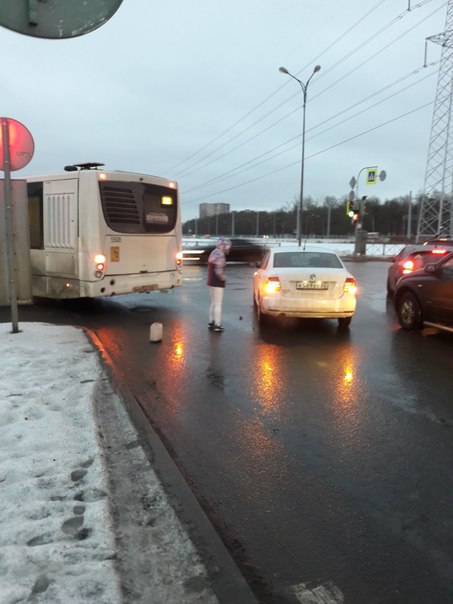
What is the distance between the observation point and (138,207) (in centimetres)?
1067

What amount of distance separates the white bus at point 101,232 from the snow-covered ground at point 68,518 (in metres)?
5.43

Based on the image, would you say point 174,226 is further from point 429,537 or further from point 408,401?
point 429,537

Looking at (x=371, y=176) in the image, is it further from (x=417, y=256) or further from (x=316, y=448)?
(x=316, y=448)

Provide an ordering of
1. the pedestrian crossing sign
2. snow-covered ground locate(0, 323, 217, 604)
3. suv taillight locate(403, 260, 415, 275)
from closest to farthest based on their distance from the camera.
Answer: snow-covered ground locate(0, 323, 217, 604), suv taillight locate(403, 260, 415, 275), the pedestrian crossing sign

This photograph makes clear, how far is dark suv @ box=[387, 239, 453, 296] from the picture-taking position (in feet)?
38.0

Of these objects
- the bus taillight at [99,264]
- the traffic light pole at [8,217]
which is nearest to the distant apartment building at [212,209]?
the bus taillight at [99,264]

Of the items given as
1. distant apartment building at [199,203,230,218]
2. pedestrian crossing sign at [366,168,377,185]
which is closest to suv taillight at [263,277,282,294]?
pedestrian crossing sign at [366,168,377,185]

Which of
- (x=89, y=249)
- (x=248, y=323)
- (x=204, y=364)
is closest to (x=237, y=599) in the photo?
(x=204, y=364)

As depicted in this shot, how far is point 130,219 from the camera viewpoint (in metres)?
10.5

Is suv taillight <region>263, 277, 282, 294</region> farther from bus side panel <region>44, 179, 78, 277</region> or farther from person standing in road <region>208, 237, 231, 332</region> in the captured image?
bus side panel <region>44, 179, 78, 277</region>

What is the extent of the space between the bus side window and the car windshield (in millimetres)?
5436

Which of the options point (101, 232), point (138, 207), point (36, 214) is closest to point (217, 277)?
point (101, 232)

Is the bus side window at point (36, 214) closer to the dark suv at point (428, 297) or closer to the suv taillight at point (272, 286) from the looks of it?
the suv taillight at point (272, 286)

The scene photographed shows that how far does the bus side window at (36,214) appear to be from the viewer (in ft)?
35.8
